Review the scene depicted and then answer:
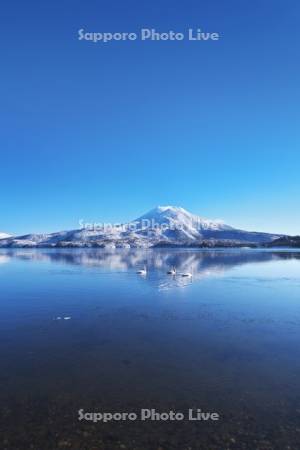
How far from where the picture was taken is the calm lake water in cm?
1138

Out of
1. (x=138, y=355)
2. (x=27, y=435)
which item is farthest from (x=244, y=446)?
(x=138, y=355)

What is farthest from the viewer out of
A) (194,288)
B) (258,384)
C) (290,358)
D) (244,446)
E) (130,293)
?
(194,288)

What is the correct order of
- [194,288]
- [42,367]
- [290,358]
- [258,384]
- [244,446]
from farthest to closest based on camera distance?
1. [194,288]
2. [290,358]
3. [42,367]
4. [258,384]
5. [244,446]

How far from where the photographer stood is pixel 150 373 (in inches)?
633

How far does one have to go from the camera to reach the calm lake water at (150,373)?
11.4 m

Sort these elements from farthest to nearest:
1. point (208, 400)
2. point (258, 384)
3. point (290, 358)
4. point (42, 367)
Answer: point (290, 358) < point (42, 367) < point (258, 384) < point (208, 400)

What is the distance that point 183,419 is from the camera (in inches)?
485

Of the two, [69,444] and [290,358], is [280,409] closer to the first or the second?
[290,358]

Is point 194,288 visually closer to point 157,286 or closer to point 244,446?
Answer: point 157,286

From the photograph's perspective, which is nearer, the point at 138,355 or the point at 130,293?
the point at 138,355

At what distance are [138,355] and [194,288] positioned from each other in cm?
2654

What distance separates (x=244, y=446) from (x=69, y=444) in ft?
20.1

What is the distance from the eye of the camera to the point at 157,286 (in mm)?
45812

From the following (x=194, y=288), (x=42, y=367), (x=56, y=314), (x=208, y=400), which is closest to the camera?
(x=208, y=400)
